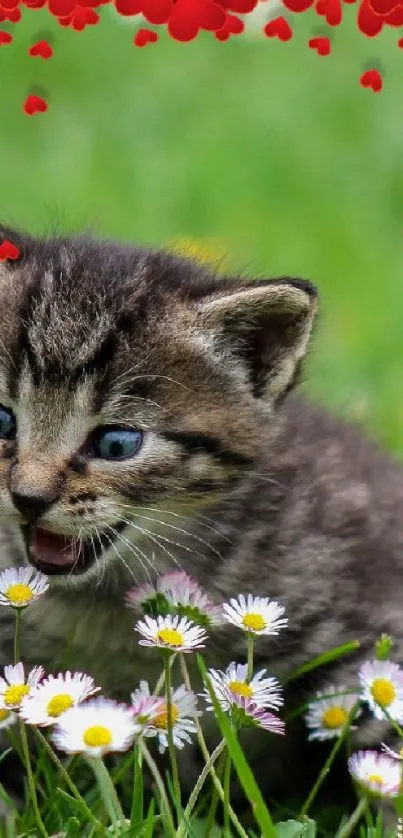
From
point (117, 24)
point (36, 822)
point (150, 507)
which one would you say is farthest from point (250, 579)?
point (117, 24)

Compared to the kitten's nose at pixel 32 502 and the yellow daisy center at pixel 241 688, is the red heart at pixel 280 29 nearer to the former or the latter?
the kitten's nose at pixel 32 502

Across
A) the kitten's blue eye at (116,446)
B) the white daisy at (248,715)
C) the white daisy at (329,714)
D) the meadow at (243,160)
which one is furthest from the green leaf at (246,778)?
the meadow at (243,160)

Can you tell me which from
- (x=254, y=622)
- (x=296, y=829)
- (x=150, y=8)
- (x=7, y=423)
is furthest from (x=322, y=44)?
(x=296, y=829)

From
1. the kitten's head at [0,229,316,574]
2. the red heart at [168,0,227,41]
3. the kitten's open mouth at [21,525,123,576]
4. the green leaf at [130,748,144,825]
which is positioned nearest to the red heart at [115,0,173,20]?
the red heart at [168,0,227,41]

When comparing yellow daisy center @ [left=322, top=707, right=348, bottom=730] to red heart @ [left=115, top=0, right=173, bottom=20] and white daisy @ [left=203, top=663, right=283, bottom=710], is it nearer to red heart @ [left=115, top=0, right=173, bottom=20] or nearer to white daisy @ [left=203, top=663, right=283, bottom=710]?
white daisy @ [left=203, top=663, right=283, bottom=710]

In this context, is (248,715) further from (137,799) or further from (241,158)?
(241,158)
